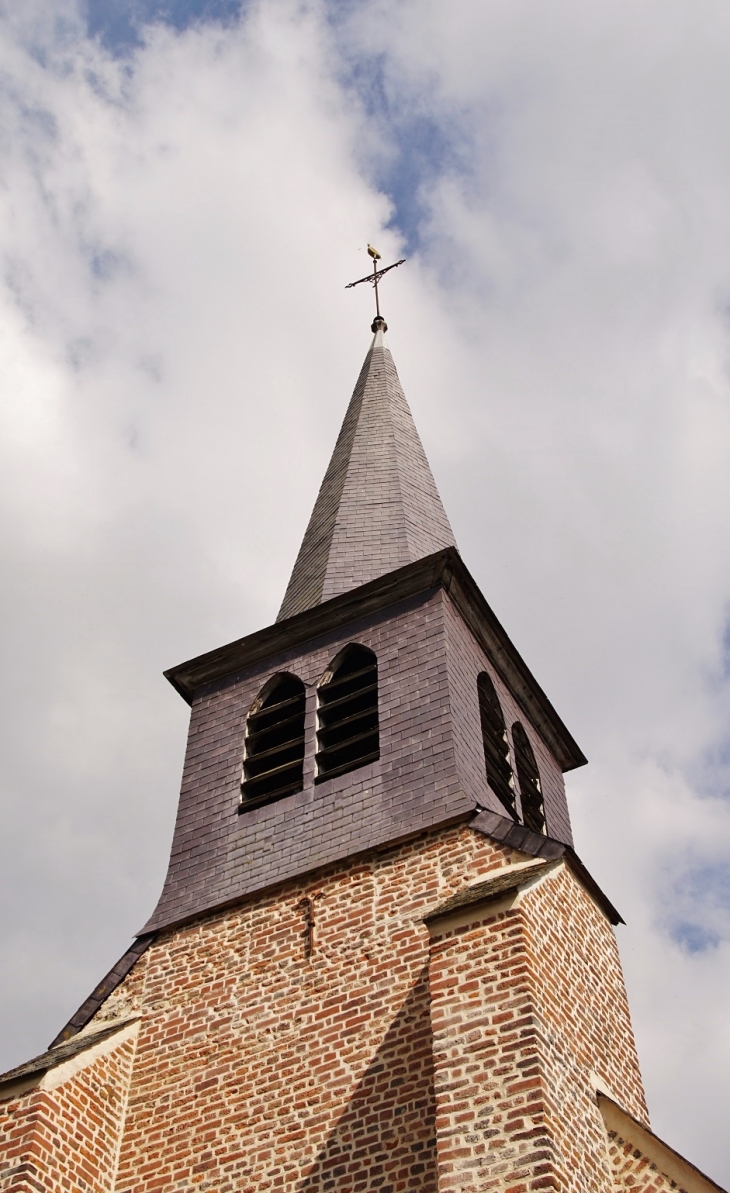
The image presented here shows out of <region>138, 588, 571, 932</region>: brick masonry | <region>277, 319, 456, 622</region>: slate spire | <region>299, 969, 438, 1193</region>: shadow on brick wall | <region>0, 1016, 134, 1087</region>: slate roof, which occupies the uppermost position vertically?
<region>277, 319, 456, 622</region>: slate spire

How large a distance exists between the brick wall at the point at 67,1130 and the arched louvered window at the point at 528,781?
17.0 ft

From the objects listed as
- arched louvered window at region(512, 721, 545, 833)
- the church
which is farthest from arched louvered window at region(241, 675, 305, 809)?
arched louvered window at region(512, 721, 545, 833)

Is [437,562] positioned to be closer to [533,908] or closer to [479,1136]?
[533,908]

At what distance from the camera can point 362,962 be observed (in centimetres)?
1006

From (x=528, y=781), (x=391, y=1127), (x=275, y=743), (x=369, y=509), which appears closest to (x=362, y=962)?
(x=391, y=1127)

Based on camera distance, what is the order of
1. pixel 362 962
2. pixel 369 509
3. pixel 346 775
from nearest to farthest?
pixel 362 962
pixel 346 775
pixel 369 509

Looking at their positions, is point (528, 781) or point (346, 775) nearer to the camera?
point (346, 775)

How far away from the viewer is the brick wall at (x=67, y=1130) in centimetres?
904

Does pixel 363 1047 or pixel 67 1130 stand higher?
pixel 363 1047

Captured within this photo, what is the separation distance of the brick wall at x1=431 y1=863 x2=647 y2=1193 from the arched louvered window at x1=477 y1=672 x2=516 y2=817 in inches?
108

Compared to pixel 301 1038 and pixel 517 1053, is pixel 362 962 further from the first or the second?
pixel 517 1053

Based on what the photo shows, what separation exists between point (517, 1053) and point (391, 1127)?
1.31 m

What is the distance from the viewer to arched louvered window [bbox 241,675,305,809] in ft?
41.4

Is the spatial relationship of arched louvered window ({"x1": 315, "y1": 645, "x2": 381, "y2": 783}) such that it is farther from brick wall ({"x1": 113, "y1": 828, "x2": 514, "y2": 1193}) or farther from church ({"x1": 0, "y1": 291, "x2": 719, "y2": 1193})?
brick wall ({"x1": 113, "y1": 828, "x2": 514, "y2": 1193})
